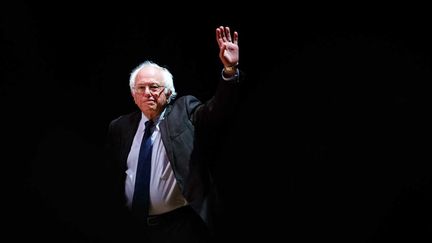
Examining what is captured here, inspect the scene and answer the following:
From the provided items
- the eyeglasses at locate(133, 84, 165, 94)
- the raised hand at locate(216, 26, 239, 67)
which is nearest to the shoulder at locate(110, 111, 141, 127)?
the eyeglasses at locate(133, 84, 165, 94)

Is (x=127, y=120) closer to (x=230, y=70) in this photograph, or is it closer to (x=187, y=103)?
(x=187, y=103)

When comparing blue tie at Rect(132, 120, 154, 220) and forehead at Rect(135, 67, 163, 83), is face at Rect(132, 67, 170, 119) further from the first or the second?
blue tie at Rect(132, 120, 154, 220)

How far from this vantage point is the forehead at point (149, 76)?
2.19m

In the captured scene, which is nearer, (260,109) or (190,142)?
(190,142)

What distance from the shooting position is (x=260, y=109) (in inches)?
102

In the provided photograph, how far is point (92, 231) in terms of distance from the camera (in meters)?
2.27

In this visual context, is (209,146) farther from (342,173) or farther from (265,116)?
(342,173)

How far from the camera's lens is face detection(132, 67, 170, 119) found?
2.18 m

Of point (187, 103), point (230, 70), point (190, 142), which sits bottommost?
point (190, 142)

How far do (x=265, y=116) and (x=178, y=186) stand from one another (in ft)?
2.36

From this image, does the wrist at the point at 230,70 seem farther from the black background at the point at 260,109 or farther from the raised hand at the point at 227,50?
the black background at the point at 260,109

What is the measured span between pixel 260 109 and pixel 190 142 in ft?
1.97

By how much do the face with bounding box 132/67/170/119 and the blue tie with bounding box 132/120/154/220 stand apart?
0.13m

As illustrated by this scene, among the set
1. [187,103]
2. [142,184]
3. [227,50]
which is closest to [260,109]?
[187,103]
